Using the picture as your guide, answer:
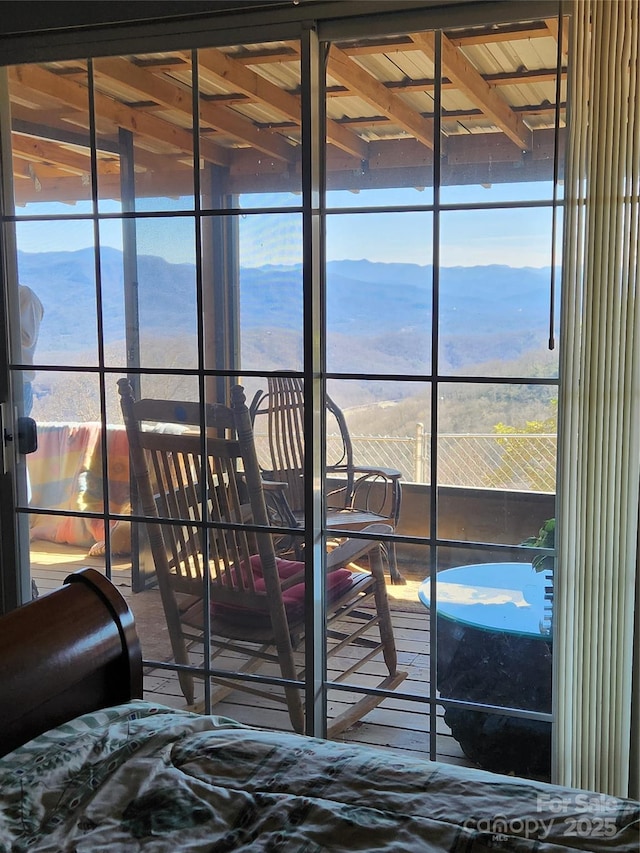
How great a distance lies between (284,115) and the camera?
2.51 meters

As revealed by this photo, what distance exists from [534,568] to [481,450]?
1.17 feet

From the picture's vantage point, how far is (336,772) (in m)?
1.38

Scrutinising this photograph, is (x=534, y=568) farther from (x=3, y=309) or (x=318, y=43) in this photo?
(x=3, y=309)

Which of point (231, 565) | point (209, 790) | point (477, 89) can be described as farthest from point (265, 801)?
point (477, 89)

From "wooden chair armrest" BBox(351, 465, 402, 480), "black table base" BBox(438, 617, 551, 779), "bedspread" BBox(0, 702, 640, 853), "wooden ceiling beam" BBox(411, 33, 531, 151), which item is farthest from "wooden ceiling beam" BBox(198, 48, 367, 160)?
"bedspread" BBox(0, 702, 640, 853)

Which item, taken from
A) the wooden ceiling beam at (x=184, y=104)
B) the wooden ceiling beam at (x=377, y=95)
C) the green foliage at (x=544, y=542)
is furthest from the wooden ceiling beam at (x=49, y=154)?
the green foliage at (x=544, y=542)

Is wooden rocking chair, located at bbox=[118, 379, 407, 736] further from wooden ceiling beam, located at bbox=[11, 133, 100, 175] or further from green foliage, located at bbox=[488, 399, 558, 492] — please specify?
wooden ceiling beam, located at bbox=[11, 133, 100, 175]

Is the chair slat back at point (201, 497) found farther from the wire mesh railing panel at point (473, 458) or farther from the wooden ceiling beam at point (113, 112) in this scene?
the wooden ceiling beam at point (113, 112)

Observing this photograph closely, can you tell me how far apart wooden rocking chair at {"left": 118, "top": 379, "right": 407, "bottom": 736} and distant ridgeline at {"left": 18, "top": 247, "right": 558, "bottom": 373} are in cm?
25

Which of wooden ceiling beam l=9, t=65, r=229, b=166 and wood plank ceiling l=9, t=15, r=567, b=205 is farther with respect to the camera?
wooden ceiling beam l=9, t=65, r=229, b=166

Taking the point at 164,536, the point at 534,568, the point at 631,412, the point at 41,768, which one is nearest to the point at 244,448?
the point at 164,536

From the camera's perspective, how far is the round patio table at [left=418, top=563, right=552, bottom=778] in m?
2.45

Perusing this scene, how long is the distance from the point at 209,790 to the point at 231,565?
4.46 ft

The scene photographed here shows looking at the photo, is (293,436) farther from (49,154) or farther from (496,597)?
(49,154)
